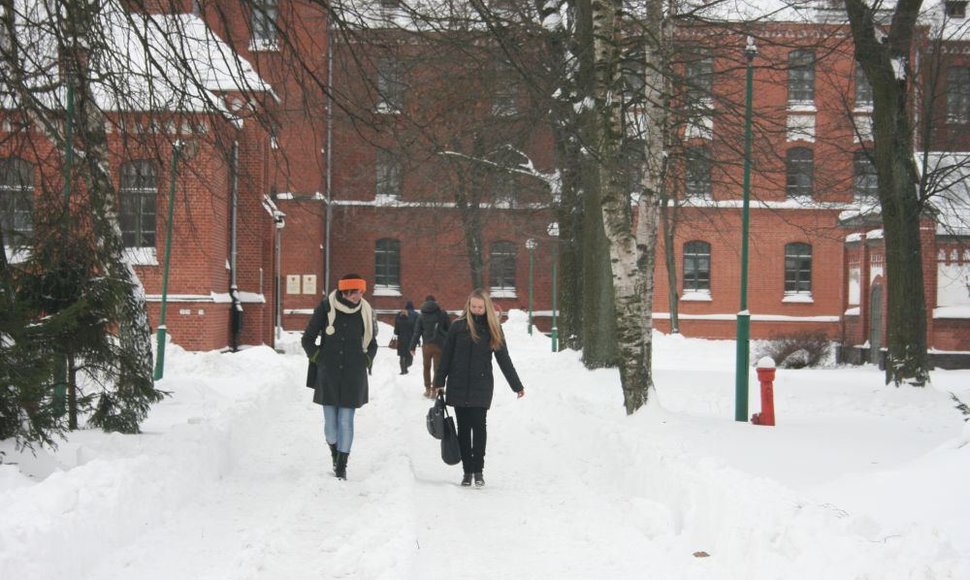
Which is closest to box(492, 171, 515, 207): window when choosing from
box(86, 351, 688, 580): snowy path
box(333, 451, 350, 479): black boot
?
box(86, 351, 688, 580): snowy path

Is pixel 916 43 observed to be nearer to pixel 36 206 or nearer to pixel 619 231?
pixel 619 231

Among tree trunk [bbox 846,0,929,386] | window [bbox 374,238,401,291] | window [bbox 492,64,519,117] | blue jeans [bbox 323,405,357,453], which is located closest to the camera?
blue jeans [bbox 323,405,357,453]

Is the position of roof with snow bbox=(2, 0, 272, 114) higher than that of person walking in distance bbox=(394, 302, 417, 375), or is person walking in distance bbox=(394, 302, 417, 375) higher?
roof with snow bbox=(2, 0, 272, 114)

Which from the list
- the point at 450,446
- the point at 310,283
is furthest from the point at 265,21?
the point at 310,283

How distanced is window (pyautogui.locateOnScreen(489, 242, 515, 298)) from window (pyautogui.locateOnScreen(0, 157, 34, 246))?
3770 centimetres

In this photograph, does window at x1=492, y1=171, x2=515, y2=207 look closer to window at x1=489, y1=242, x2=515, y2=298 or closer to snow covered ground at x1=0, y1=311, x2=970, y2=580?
snow covered ground at x1=0, y1=311, x2=970, y2=580

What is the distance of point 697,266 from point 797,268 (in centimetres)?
449

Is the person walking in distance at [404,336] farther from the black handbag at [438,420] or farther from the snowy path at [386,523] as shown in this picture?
the black handbag at [438,420]

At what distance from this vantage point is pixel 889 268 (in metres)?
16.7

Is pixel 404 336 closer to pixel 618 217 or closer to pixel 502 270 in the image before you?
pixel 618 217

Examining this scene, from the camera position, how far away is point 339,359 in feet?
32.2

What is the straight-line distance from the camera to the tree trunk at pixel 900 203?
16.5 metres

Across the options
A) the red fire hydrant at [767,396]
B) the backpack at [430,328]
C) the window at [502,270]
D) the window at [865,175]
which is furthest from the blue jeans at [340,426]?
the window at [502,270]

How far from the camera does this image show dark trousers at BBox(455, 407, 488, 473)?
31.8 ft
